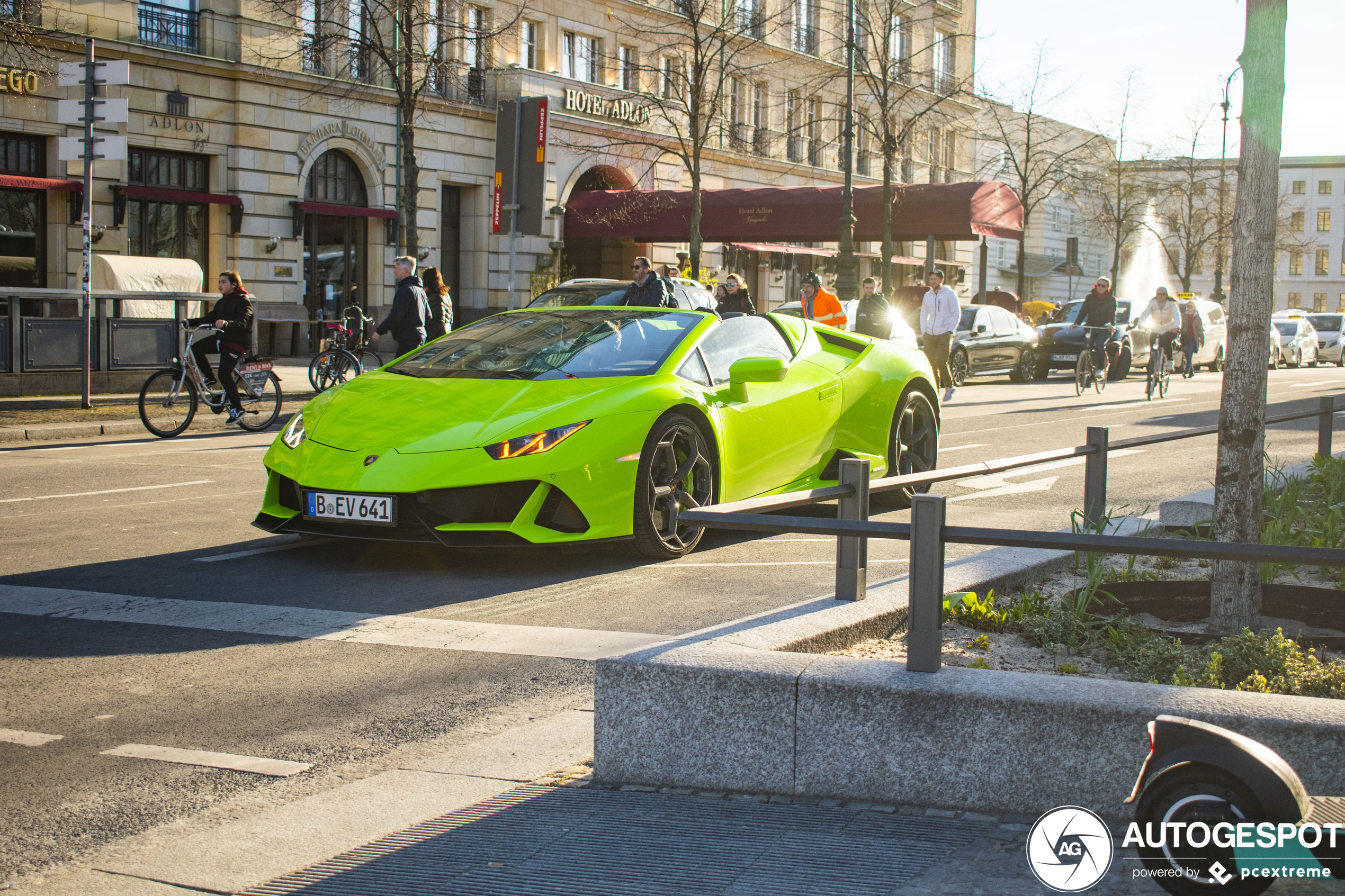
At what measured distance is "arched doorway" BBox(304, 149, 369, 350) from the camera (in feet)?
98.8

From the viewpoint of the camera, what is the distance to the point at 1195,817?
2.73 metres

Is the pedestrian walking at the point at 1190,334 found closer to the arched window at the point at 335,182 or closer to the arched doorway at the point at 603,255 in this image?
the arched doorway at the point at 603,255

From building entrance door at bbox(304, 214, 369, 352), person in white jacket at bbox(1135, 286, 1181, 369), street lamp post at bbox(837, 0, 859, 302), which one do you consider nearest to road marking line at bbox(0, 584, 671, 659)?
person in white jacket at bbox(1135, 286, 1181, 369)

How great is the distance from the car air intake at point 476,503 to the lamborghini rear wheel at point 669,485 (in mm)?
657

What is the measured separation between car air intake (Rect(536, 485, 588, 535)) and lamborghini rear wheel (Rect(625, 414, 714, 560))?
0.39 m

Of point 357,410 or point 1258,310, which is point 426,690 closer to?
point 357,410

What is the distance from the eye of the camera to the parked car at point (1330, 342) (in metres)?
47.8

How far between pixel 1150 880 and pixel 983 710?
57 centimetres

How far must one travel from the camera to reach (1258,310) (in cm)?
460

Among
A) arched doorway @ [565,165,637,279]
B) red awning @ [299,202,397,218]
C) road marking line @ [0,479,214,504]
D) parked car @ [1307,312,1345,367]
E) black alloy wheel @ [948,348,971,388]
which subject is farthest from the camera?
parked car @ [1307,312,1345,367]

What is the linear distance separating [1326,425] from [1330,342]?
44.5 m

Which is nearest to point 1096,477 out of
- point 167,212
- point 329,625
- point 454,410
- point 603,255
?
point 454,410

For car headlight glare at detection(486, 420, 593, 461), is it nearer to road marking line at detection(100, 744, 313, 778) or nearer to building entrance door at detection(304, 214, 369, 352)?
road marking line at detection(100, 744, 313, 778)

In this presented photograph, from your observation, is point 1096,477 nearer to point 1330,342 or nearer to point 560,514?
point 560,514
